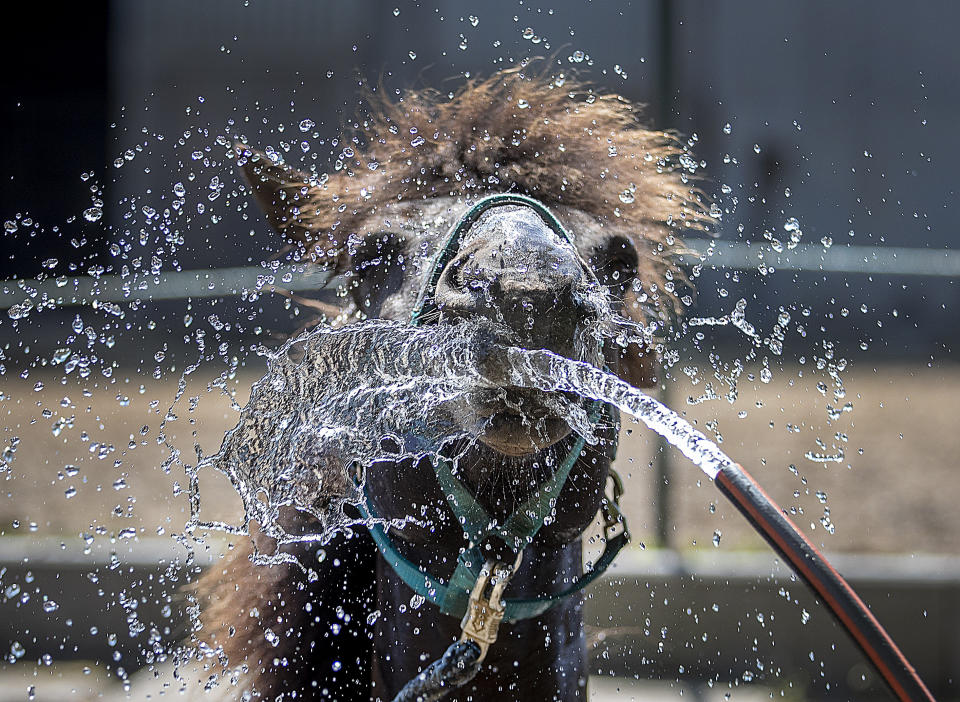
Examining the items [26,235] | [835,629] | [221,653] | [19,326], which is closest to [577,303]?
[221,653]

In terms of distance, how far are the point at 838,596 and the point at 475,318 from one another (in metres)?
0.41

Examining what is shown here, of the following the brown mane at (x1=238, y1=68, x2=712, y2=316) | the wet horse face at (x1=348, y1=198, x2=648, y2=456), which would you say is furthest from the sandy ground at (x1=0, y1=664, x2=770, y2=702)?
the wet horse face at (x1=348, y1=198, x2=648, y2=456)

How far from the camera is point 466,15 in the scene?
4.72 m

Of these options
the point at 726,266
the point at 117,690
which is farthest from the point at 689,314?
the point at 117,690

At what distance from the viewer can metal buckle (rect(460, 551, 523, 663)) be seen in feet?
3.44

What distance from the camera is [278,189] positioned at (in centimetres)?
138

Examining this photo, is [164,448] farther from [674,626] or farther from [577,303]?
[577,303]

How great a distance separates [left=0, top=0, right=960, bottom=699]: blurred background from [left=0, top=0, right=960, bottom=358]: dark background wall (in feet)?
0.06

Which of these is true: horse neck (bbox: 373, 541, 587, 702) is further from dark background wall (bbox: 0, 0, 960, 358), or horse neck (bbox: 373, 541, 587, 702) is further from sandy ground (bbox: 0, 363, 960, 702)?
dark background wall (bbox: 0, 0, 960, 358)

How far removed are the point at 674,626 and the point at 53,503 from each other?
2756mm

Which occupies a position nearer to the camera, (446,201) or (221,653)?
(446,201)

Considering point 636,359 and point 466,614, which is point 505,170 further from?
point 466,614

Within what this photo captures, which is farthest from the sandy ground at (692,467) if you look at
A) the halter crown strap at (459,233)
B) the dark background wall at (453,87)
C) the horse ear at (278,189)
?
the halter crown strap at (459,233)

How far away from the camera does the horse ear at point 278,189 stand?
1.37m
